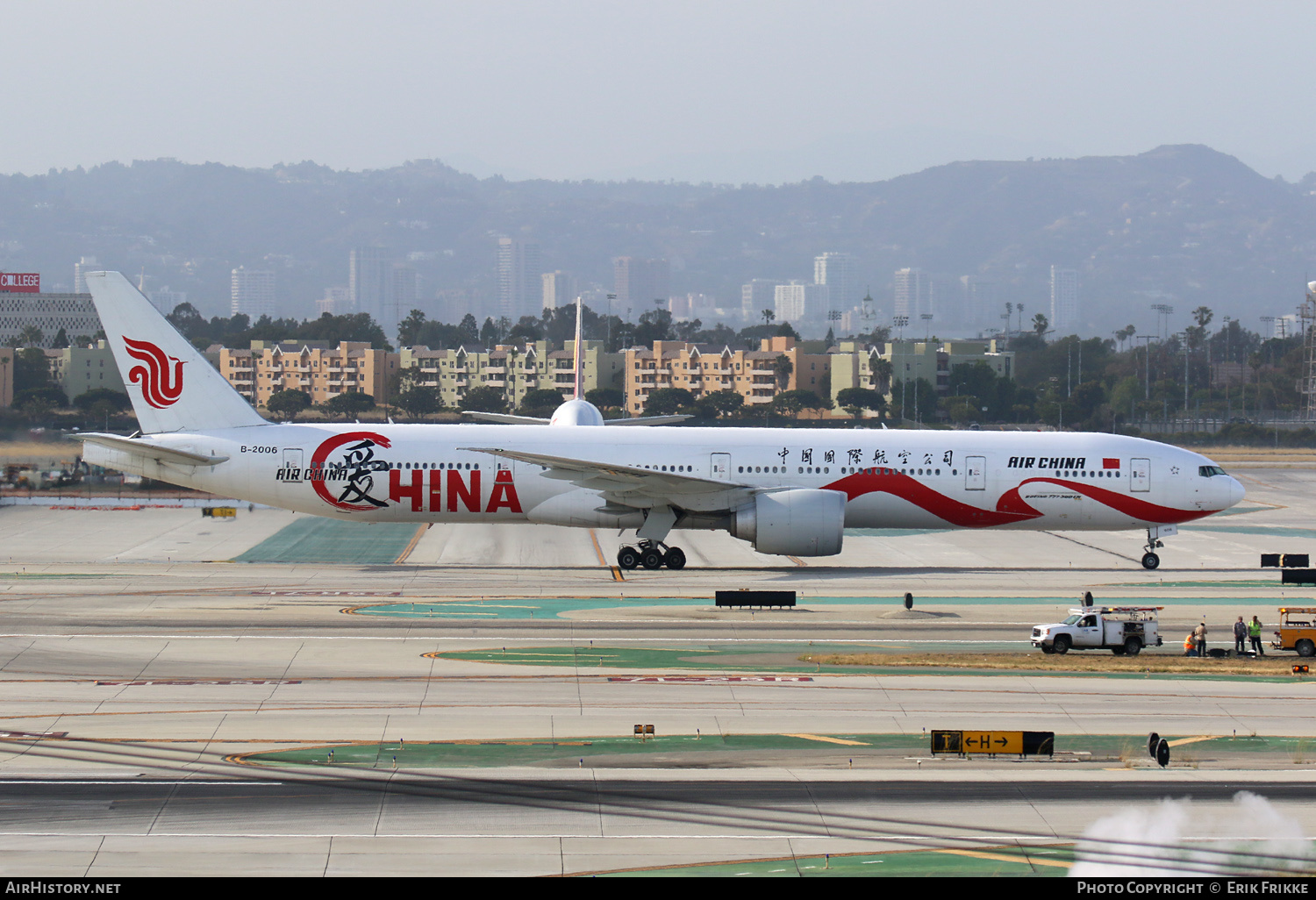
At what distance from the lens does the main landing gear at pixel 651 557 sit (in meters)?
45.3

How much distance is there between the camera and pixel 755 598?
38.1m

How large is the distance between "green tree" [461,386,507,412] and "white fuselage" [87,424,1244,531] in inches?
3971

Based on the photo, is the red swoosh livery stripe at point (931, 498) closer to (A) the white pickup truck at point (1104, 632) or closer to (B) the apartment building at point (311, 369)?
(A) the white pickup truck at point (1104, 632)

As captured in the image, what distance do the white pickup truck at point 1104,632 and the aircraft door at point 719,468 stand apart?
1425cm

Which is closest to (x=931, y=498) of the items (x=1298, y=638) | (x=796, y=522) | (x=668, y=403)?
(x=796, y=522)

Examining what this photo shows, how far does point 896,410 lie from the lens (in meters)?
148

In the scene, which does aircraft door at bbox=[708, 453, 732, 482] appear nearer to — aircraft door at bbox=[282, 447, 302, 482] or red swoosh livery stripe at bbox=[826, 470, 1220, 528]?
red swoosh livery stripe at bbox=[826, 470, 1220, 528]

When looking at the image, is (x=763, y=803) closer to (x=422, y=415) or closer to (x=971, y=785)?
(x=971, y=785)

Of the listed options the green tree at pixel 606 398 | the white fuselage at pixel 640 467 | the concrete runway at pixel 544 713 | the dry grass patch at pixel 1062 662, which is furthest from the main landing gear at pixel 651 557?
the green tree at pixel 606 398

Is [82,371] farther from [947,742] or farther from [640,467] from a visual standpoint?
[947,742]

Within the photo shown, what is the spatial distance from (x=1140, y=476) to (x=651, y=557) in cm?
1794

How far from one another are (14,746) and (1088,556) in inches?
1639
